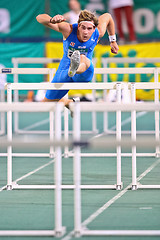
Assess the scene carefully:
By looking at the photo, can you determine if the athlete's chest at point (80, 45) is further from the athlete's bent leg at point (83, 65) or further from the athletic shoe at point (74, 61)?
the athletic shoe at point (74, 61)

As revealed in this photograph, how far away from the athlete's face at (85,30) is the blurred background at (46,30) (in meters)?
9.95

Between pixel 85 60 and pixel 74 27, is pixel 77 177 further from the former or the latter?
pixel 74 27

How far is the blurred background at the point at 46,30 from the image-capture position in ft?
64.5

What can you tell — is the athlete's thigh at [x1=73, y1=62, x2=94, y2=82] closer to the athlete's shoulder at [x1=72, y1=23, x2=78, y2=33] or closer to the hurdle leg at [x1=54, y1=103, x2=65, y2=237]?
the athlete's shoulder at [x1=72, y1=23, x2=78, y2=33]

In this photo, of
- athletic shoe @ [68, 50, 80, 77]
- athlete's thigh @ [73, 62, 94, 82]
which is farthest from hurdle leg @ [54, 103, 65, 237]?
athlete's thigh @ [73, 62, 94, 82]

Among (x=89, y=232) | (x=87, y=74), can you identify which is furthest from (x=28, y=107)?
(x=87, y=74)

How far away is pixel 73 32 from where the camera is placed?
31.0ft

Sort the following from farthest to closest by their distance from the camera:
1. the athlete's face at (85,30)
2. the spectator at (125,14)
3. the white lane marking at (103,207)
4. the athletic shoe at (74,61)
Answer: the spectator at (125,14) → the athlete's face at (85,30) → the athletic shoe at (74,61) → the white lane marking at (103,207)

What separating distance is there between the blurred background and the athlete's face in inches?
392

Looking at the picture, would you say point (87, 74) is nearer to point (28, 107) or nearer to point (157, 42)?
point (28, 107)

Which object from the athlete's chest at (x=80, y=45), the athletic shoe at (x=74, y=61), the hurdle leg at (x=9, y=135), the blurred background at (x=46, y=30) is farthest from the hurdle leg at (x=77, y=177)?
the blurred background at (x=46, y=30)

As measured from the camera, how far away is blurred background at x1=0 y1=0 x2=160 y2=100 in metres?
19.7

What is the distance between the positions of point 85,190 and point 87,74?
6.07 ft

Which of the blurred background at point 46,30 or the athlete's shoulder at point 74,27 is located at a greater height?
the blurred background at point 46,30
